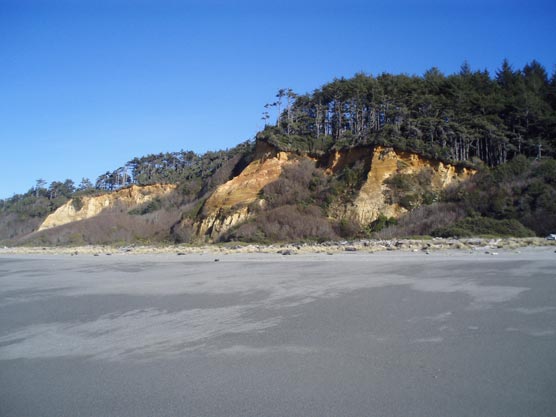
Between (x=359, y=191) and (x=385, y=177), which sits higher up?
(x=385, y=177)

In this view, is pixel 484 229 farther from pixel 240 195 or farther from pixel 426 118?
pixel 240 195

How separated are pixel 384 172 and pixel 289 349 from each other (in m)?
25.7

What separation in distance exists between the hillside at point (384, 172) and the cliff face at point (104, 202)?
6596 mm

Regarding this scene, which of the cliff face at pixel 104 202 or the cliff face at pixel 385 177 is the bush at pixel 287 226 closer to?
the cliff face at pixel 385 177

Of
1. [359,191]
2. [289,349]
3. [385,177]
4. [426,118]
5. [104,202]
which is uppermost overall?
[426,118]

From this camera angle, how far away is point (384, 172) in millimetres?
28719

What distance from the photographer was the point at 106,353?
4547mm

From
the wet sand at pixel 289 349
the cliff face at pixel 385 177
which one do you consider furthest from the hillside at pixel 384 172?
the wet sand at pixel 289 349

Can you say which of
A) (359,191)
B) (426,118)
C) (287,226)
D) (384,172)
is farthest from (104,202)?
(426,118)

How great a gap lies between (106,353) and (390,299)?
4.39m

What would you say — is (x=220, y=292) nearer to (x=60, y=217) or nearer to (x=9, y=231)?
(x=60, y=217)

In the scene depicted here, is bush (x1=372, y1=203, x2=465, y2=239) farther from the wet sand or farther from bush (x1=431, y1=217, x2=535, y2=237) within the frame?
the wet sand

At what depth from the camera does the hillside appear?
24.4m

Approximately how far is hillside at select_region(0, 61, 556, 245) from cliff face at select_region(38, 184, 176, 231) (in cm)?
660
